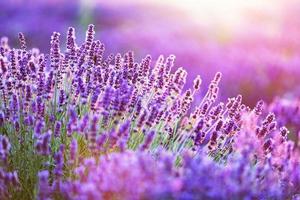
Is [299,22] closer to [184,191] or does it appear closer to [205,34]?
[205,34]

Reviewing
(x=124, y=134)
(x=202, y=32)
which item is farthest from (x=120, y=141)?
(x=202, y=32)

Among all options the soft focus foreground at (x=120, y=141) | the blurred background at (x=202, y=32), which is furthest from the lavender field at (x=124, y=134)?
the blurred background at (x=202, y=32)

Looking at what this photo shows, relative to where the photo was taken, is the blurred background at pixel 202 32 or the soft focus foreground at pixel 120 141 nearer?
the soft focus foreground at pixel 120 141

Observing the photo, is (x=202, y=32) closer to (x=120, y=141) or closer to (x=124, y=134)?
(x=124, y=134)

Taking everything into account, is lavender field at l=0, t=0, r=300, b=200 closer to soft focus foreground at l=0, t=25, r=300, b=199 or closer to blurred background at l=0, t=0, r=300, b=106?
soft focus foreground at l=0, t=25, r=300, b=199

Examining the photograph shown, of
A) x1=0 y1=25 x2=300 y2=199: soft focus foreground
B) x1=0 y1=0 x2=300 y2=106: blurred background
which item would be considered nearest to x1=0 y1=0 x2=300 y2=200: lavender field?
x1=0 y1=25 x2=300 y2=199: soft focus foreground

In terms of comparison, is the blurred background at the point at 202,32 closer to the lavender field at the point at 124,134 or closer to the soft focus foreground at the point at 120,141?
the lavender field at the point at 124,134
